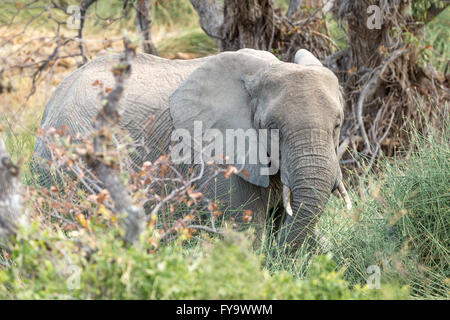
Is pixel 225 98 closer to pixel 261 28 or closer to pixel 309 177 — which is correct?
pixel 309 177

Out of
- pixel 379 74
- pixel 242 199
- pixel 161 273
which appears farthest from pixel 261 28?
pixel 161 273

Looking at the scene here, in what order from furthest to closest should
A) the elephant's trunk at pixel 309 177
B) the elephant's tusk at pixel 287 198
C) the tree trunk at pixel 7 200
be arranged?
the elephant's tusk at pixel 287 198 < the elephant's trunk at pixel 309 177 < the tree trunk at pixel 7 200

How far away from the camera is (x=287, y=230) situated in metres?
4.53

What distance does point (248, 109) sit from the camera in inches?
Answer: 185

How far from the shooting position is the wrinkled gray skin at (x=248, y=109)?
425 cm

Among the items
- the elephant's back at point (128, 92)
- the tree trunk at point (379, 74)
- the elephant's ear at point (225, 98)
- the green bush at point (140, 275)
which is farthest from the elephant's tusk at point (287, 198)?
the tree trunk at point (379, 74)

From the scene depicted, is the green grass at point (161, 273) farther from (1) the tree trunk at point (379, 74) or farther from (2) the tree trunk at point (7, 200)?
(1) the tree trunk at point (379, 74)

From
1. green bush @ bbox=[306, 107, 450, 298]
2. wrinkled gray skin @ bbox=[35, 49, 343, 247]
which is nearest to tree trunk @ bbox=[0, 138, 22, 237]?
wrinkled gray skin @ bbox=[35, 49, 343, 247]

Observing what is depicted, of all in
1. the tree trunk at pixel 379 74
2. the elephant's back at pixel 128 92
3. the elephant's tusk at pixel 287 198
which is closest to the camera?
the elephant's tusk at pixel 287 198

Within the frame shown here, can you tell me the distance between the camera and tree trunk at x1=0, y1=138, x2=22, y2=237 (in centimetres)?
320

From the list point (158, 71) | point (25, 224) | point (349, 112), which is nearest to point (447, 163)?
point (158, 71)

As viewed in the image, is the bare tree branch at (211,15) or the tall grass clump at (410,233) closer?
the tall grass clump at (410,233)

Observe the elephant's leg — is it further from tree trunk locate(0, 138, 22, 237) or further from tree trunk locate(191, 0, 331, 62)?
tree trunk locate(191, 0, 331, 62)

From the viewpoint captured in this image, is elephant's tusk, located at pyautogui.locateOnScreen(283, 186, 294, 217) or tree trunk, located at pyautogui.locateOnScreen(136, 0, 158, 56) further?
tree trunk, located at pyautogui.locateOnScreen(136, 0, 158, 56)
